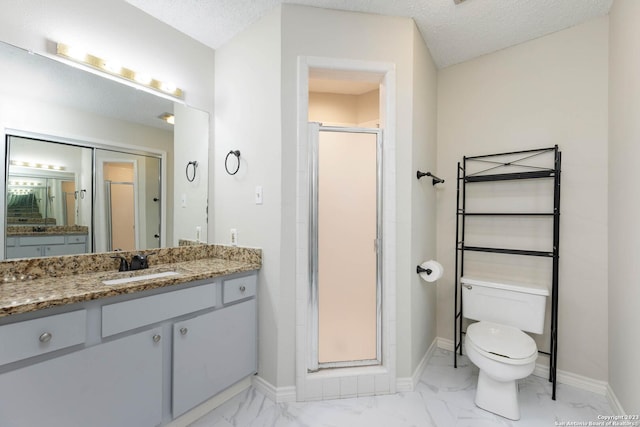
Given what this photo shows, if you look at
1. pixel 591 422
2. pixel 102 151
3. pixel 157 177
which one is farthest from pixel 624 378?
pixel 102 151

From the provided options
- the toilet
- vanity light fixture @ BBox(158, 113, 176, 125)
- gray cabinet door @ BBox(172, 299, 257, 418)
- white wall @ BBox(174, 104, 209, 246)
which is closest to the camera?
gray cabinet door @ BBox(172, 299, 257, 418)

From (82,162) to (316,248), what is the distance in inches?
56.5

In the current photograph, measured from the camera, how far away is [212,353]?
64.9 inches

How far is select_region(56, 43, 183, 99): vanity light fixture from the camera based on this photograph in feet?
5.03

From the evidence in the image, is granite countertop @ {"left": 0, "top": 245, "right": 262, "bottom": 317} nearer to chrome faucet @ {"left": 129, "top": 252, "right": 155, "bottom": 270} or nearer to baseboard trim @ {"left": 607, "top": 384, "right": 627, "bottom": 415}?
chrome faucet @ {"left": 129, "top": 252, "right": 155, "bottom": 270}

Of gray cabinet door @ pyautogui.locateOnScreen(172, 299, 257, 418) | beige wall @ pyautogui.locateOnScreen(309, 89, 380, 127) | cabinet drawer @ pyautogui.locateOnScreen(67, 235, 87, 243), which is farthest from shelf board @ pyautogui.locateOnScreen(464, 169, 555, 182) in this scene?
cabinet drawer @ pyautogui.locateOnScreen(67, 235, 87, 243)

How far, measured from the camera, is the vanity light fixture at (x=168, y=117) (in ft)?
6.41

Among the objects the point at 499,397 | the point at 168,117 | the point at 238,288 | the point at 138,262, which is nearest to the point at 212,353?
the point at 238,288

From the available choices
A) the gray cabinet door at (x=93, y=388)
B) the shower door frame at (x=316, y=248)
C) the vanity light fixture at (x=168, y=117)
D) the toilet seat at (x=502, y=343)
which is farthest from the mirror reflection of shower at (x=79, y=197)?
the toilet seat at (x=502, y=343)

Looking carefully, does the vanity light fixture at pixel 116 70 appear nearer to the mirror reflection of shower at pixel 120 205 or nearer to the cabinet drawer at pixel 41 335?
the mirror reflection of shower at pixel 120 205

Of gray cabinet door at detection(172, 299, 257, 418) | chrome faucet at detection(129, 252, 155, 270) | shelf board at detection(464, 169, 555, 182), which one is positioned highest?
shelf board at detection(464, 169, 555, 182)

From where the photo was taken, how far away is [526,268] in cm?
214

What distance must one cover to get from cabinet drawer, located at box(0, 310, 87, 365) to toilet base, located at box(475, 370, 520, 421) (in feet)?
6.96

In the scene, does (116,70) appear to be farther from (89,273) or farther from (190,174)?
(89,273)
